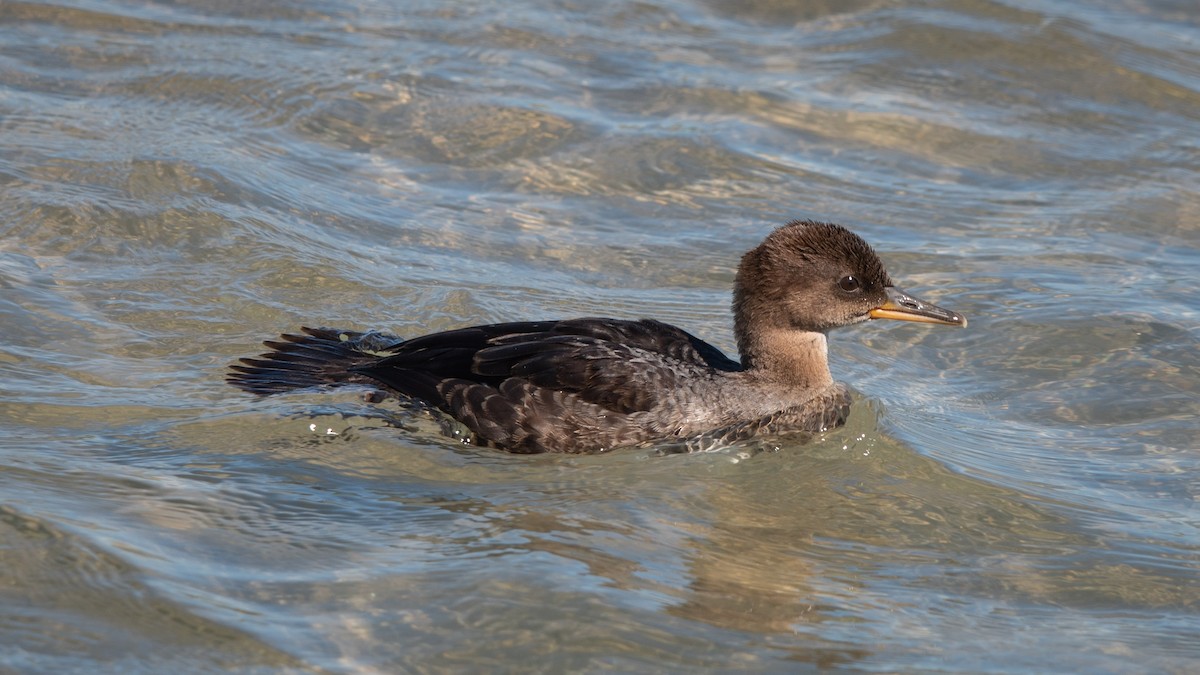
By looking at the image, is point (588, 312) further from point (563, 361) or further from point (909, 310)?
point (909, 310)

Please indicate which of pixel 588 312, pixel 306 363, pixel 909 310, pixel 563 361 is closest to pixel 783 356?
pixel 909 310

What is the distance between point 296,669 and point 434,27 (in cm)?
916

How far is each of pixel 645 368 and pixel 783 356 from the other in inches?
32.3

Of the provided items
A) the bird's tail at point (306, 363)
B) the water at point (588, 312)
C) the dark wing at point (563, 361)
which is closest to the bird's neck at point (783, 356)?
the dark wing at point (563, 361)

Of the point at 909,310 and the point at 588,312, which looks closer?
the point at 909,310

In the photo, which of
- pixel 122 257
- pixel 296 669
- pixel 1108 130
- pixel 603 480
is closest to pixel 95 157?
pixel 122 257

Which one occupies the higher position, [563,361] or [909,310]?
[909,310]

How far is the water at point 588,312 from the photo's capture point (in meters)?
6.35

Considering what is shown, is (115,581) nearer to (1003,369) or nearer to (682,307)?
(682,307)

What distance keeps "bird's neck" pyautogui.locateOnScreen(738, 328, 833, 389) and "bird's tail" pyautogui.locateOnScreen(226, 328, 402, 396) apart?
2.02m

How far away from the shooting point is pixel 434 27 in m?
14.0

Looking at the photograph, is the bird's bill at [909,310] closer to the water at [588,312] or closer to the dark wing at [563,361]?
the water at [588,312]

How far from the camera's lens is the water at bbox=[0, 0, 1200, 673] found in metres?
6.35

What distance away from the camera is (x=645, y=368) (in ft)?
26.8
